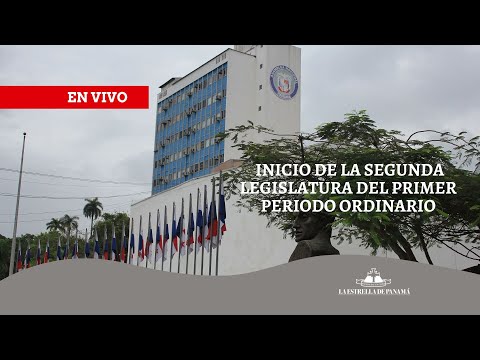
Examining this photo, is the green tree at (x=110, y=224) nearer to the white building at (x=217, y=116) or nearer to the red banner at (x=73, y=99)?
the white building at (x=217, y=116)

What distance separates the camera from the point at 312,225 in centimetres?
1466

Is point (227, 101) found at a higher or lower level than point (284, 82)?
lower

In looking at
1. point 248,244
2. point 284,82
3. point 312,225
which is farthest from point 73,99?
point 284,82

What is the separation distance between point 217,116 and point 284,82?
6.02m

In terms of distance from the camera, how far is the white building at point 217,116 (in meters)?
30.8

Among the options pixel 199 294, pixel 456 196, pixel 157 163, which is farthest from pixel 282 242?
pixel 157 163

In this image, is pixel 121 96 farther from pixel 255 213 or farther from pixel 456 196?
pixel 255 213

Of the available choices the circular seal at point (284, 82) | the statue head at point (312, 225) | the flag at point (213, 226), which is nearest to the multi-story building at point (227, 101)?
the circular seal at point (284, 82)

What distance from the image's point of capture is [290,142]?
1706 centimetres

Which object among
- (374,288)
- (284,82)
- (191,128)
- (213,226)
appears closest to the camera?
(374,288)

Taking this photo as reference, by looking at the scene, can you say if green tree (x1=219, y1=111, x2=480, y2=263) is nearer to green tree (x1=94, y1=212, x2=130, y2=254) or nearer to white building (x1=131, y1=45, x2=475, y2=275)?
white building (x1=131, y1=45, x2=475, y2=275)

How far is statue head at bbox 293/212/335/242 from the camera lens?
1464 centimetres

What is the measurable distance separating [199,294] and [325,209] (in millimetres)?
3533

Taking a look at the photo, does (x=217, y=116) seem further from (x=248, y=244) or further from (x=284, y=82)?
(x=248, y=244)
